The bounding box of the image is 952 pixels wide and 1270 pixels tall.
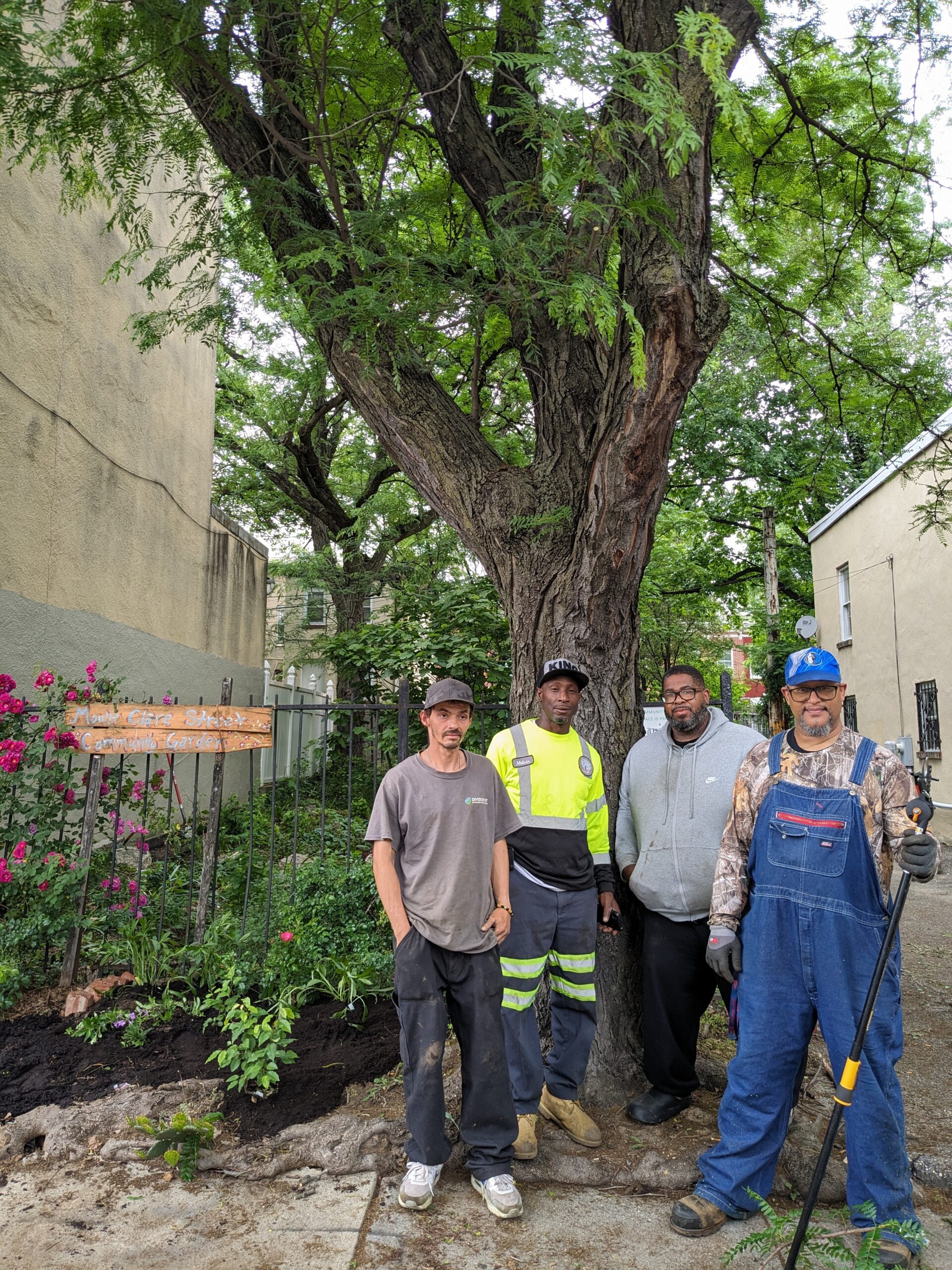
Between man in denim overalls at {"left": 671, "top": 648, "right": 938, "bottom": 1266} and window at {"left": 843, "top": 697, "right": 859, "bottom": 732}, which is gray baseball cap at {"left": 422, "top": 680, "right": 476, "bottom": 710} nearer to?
man in denim overalls at {"left": 671, "top": 648, "right": 938, "bottom": 1266}

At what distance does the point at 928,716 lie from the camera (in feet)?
45.5

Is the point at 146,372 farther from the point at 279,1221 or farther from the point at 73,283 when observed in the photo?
the point at 279,1221

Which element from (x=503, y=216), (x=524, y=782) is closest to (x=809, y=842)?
(x=524, y=782)

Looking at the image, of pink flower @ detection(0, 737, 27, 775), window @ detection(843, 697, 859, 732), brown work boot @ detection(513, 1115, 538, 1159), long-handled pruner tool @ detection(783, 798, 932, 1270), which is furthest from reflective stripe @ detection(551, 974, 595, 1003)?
window @ detection(843, 697, 859, 732)

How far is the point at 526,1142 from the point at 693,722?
1.87m

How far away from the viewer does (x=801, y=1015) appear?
10.5ft

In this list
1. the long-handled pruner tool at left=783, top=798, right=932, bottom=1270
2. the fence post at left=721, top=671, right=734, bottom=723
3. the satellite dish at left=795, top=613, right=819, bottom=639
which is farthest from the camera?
the satellite dish at left=795, top=613, right=819, bottom=639

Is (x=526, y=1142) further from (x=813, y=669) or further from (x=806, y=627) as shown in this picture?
(x=806, y=627)

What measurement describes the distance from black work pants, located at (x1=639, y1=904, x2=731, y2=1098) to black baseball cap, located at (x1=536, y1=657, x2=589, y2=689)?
1090mm

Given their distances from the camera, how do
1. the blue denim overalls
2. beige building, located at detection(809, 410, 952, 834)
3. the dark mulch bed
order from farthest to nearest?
1. beige building, located at detection(809, 410, 952, 834)
2. the dark mulch bed
3. the blue denim overalls

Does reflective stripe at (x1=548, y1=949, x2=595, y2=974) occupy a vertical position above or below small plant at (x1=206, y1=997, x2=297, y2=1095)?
above

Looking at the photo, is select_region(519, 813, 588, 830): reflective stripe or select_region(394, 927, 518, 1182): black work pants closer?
select_region(394, 927, 518, 1182): black work pants

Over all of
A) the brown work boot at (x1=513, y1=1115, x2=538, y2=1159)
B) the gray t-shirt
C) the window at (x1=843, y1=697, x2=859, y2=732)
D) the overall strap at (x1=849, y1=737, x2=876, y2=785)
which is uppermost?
the window at (x1=843, y1=697, x2=859, y2=732)

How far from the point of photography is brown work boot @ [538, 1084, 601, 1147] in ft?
12.3
